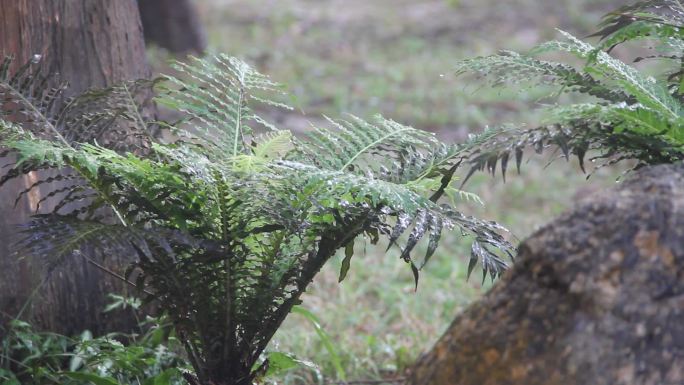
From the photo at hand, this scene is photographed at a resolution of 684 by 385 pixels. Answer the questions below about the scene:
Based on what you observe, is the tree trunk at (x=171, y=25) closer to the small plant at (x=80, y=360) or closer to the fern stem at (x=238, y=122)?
the small plant at (x=80, y=360)

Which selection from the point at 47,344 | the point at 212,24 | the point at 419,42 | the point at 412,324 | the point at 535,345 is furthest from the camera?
the point at 212,24

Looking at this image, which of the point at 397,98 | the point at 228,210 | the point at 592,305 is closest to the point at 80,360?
the point at 228,210

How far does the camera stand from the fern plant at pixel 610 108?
2262mm

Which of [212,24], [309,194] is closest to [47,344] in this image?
[309,194]

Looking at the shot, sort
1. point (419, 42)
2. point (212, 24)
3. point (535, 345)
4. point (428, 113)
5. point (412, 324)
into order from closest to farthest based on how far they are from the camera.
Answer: point (535, 345) < point (412, 324) < point (428, 113) < point (419, 42) < point (212, 24)

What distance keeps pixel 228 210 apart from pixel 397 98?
6.08 meters

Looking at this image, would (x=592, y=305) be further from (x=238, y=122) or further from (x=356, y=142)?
(x=238, y=122)

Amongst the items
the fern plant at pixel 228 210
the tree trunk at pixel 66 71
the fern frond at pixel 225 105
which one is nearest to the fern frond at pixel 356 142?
the fern plant at pixel 228 210

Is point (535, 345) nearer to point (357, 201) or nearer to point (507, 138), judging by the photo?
point (507, 138)

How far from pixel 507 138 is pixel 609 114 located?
26 cm

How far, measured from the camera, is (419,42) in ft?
33.9

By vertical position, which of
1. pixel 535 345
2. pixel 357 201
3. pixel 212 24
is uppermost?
pixel 212 24

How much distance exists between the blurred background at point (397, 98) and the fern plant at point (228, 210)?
1.03 ft

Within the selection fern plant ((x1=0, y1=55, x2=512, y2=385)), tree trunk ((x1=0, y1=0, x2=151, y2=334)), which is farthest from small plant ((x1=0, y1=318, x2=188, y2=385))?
fern plant ((x1=0, y1=55, x2=512, y2=385))
